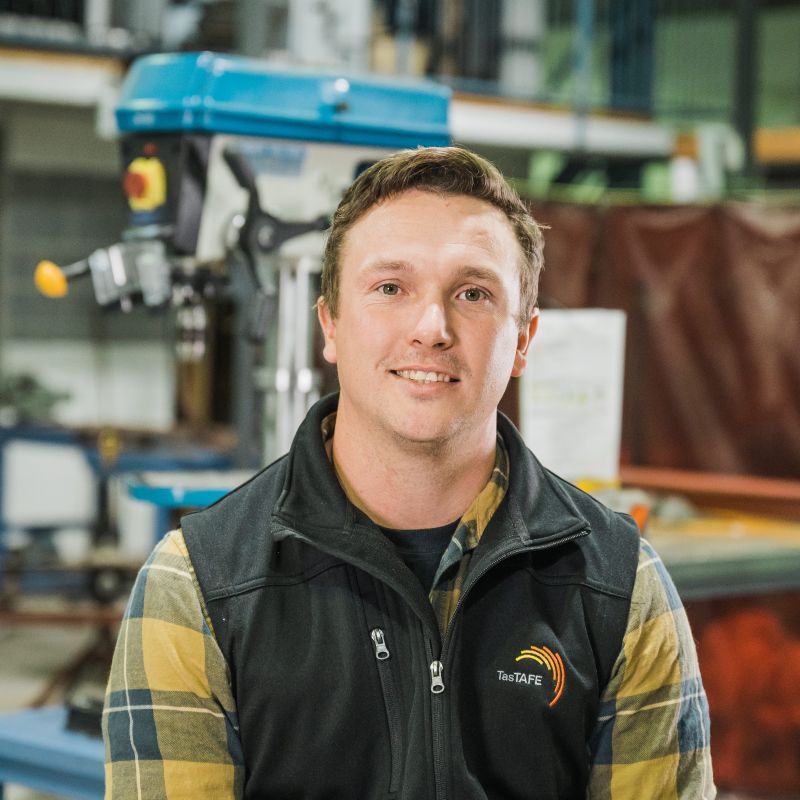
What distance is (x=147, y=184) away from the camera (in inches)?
89.4

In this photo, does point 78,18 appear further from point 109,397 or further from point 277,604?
point 277,604

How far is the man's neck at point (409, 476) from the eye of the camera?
1492 mm

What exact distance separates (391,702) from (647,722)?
1.00 feet

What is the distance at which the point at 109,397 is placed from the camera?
282 inches

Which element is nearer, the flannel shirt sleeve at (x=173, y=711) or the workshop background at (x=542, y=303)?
the flannel shirt sleeve at (x=173, y=711)

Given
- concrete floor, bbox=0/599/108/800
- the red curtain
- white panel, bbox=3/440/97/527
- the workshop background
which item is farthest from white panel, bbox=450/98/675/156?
concrete floor, bbox=0/599/108/800

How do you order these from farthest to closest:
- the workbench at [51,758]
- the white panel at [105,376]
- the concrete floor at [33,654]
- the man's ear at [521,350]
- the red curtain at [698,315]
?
the white panel at [105,376] < the concrete floor at [33,654] < the red curtain at [698,315] < the workbench at [51,758] < the man's ear at [521,350]

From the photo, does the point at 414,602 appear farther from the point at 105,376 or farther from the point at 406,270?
the point at 105,376

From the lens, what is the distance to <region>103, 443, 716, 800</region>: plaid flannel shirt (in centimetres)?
140

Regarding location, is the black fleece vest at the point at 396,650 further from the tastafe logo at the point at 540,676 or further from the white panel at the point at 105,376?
the white panel at the point at 105,376

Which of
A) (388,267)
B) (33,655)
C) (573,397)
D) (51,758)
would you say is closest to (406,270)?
(388,267)

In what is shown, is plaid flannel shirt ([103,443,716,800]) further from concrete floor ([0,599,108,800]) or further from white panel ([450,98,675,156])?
white panel ([450,98,675,156])

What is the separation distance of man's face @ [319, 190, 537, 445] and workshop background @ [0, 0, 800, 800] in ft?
2.62

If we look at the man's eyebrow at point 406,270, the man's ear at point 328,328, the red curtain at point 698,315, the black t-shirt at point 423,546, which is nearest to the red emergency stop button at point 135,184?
the man's ear at point 328,328
